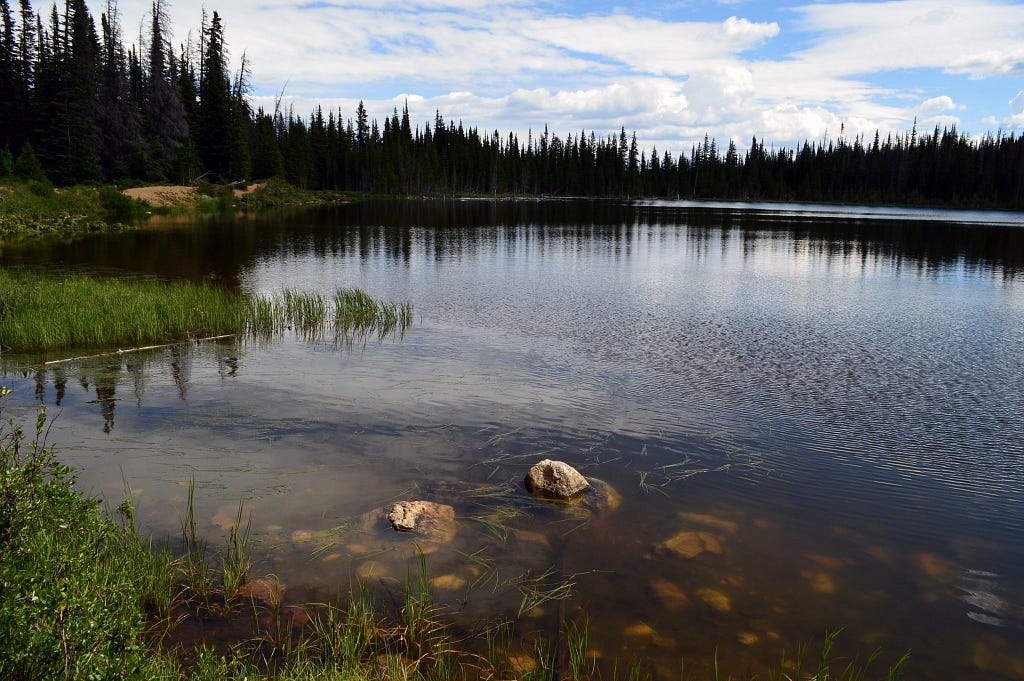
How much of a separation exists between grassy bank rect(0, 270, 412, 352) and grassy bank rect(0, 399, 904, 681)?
Answer: 10056 mm

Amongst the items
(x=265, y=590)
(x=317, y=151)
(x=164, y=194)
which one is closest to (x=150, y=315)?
(x=265, y=590)

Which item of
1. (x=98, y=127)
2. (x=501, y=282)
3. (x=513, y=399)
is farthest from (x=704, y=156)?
(x=513, y=399)

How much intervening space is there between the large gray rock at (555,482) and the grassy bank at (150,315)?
10.6 meters

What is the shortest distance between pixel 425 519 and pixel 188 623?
283 cm

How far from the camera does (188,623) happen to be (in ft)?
20.5

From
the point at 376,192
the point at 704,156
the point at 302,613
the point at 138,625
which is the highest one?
the point at 704,156

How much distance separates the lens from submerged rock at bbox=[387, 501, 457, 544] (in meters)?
8.08

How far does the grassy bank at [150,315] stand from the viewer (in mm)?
15773

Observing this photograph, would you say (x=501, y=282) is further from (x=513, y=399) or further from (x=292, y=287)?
(x=513, y=399)

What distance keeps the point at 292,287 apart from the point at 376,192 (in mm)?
103605

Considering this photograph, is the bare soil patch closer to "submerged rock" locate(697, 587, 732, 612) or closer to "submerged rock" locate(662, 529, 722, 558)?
"submerged rock" locate(662, 529, 722, 558)

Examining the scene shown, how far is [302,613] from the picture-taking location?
652cm

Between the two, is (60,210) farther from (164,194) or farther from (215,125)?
(215,125)

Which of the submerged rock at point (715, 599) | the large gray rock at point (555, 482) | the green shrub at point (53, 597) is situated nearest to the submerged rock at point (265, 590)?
the green shrub at point (53, 597)
